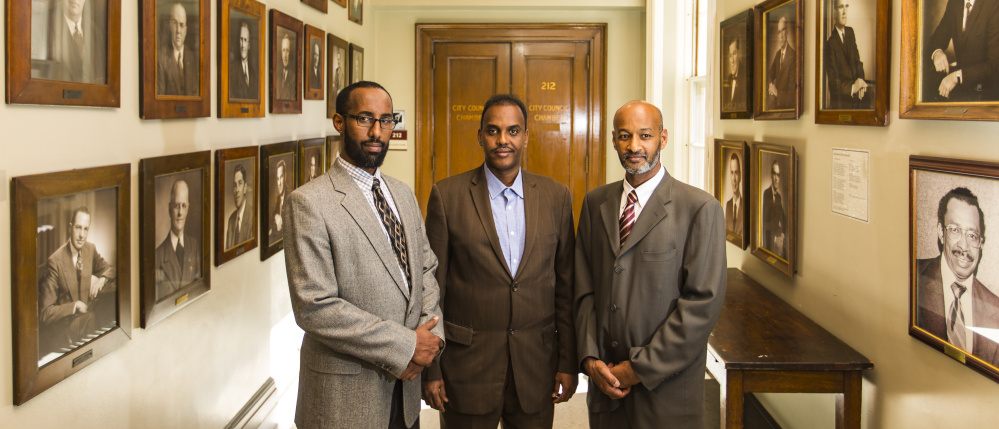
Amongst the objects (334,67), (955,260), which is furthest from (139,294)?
(334,67)

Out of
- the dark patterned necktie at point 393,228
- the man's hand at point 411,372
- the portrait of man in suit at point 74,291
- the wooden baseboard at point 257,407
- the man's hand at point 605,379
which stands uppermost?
the dark patterned necktie at point 393,228

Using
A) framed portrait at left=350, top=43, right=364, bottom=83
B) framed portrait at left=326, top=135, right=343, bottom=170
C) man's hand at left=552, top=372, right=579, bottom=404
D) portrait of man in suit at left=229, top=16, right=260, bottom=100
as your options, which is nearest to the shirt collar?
man's hand at left=552, top=372, right=579, bottom=404

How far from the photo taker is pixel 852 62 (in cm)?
247

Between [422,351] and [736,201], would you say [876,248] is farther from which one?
[422,351]

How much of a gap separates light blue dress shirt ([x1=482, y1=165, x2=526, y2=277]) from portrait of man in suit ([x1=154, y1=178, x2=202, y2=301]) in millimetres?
1107

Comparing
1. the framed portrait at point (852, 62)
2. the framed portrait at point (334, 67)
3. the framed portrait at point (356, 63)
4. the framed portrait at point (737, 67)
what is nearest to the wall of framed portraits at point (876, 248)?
the framed portrait at point (852, 62)

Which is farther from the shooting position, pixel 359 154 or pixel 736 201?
pixel 736 201

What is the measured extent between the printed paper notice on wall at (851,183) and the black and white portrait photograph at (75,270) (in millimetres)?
2379

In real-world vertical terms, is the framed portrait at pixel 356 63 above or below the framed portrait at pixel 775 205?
above

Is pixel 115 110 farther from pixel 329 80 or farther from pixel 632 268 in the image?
pixel 329 80

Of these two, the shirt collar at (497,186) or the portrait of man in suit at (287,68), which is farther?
the portrait of man in suit at (287,68)

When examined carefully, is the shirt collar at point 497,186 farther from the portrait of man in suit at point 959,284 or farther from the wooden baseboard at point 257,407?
the wooden baseboard at point 257,407

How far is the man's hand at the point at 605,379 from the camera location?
2.19 m

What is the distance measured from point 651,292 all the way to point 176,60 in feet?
A: 5.92
